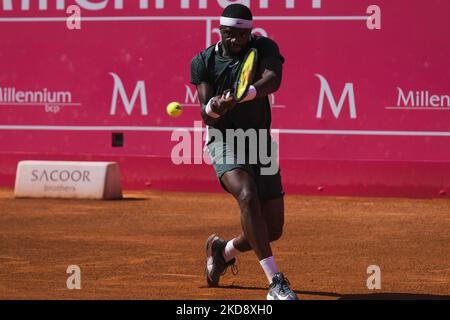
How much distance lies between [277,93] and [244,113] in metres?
7.44

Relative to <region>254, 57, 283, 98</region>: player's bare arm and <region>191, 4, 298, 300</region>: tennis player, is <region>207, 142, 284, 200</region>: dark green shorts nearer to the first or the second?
<region>191, 4, 298, 300</region>: tennis player

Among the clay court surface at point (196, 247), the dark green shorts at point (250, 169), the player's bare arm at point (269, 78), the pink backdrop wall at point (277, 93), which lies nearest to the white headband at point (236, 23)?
the player's bare arm at point (269, 78)

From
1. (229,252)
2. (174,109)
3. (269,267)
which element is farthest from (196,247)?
(174,109)

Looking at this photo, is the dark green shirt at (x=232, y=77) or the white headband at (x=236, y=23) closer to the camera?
the white headband at (x=236, y=23)

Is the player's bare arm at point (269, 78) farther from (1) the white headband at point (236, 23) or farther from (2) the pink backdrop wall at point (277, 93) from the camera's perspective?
(2) the pink backdrop wall at point (277, 93)

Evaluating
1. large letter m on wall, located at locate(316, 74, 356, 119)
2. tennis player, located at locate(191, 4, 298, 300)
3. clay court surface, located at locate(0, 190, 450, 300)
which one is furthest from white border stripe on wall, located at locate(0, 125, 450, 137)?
tennis player, located at locate(191, 4, 298, 300)

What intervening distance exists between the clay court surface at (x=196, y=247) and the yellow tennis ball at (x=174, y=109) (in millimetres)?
1100

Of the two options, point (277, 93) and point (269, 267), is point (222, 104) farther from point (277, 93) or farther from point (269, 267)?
point (277, 93)

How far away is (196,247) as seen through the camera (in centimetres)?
977

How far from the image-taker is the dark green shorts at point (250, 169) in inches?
277

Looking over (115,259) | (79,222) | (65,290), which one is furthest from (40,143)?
(65,290)

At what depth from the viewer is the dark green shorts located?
7039 mm

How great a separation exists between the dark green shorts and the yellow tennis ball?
6057 millimetres

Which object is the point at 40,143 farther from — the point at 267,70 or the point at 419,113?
the point at 267,70
